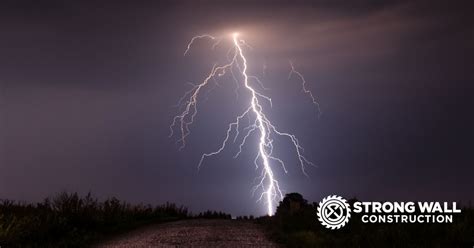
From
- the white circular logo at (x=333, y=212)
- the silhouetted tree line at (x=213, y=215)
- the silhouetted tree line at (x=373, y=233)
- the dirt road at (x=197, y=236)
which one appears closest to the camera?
the silhouetted tree line at (x=373, y=233)

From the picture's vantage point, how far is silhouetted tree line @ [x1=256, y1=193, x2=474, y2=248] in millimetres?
12781

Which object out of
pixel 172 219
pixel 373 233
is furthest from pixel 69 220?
pixel 373 233

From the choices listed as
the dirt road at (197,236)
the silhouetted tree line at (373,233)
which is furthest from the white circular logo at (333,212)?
the dirt road at (197,236)

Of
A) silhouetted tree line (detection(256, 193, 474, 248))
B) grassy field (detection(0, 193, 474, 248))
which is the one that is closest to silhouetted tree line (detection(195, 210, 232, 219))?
grassy field (detection(0, 193, 474, 248))

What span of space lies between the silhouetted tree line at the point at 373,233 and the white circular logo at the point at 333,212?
16cm

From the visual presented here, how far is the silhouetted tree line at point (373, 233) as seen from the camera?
12781 millimetres

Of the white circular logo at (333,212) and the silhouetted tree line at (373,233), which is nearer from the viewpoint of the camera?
the silhouetted tree line at (373,233)

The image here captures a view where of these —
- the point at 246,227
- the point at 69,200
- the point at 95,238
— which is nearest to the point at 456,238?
the point at 246,227

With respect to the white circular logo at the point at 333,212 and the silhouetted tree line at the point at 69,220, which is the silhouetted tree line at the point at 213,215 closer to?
the silhouetted tree line at the point at 69,220

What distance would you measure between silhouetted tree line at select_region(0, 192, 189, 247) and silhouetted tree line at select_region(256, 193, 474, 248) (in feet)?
12.9

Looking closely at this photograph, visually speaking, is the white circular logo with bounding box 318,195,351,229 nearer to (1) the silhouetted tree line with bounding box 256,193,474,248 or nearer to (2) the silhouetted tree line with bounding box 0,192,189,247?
(1) the silhouetted tree line with bounding box 256,193,474,248

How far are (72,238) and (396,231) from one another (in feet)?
22.6

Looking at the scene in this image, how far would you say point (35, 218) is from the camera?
1644 cm

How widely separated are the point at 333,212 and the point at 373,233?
2301 millimetres
